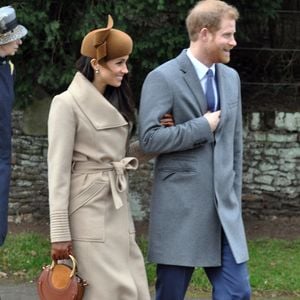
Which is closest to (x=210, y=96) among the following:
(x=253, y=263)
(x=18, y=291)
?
(x=18, y=291)

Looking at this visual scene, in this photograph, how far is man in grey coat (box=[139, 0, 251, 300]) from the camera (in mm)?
3939

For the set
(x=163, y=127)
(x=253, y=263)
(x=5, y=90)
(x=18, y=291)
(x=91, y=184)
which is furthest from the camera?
(x=253, y=263)

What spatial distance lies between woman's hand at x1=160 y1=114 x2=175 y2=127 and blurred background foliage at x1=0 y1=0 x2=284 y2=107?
8.65ft

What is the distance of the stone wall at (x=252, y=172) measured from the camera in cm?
754

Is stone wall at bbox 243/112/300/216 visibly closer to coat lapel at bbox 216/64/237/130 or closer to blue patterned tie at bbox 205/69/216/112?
coat lapel at bbox 216/64/237/130

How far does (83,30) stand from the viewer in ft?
21.7

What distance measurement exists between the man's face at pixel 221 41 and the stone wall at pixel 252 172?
3.58m

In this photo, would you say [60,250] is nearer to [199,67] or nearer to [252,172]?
[199,67]

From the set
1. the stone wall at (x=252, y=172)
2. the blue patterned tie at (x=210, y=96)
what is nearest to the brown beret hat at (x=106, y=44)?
the blue patterned tie at (x=210, y=96)

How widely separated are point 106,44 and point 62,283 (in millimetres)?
1114

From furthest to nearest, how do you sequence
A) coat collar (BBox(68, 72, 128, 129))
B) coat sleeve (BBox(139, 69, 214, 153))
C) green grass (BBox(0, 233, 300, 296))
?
1. green grass (BBox(0, 233, 300, 296))
2. coat sleeve (BBox(139, 69, 214, 153))
3. coat collar (BBox(68, 72, 128, 129))

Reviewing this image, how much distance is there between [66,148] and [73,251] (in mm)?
485

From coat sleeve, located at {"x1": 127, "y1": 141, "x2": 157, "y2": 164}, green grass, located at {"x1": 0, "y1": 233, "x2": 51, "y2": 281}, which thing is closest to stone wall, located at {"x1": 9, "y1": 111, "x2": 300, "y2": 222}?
green grass, located at {"x1": 0, "y1": 233, "x2": 51, "y2": 281}

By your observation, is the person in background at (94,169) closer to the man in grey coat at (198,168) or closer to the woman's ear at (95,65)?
the woman's ear at (95,65)
